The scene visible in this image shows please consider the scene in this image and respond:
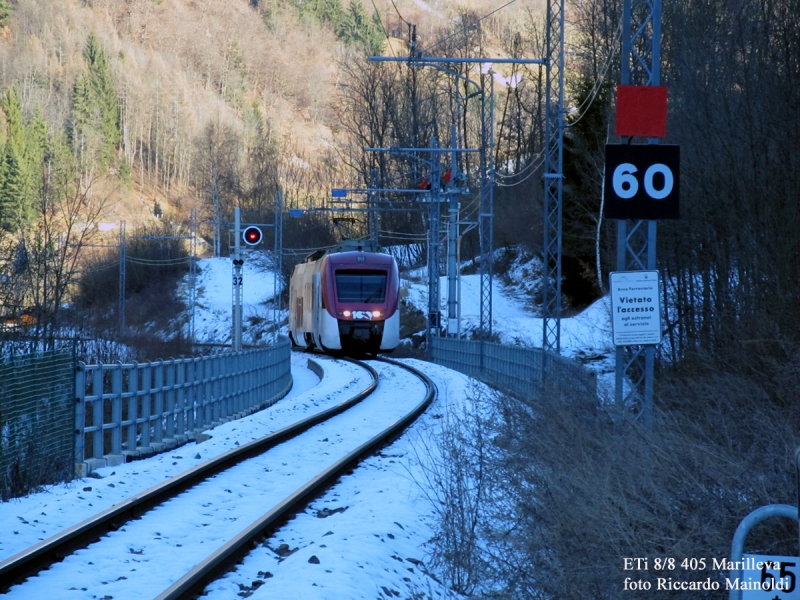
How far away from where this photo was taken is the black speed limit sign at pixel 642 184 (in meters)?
9.77

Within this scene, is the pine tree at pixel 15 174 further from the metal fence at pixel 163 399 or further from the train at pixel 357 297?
the metal fence at pixel 163 399

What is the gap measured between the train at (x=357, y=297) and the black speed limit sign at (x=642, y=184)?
984 inches

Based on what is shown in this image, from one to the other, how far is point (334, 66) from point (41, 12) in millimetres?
44361

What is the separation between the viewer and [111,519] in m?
8.77

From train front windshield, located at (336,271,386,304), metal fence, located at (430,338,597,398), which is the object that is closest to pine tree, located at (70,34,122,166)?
train front windshield, located at (336,271,386,304)

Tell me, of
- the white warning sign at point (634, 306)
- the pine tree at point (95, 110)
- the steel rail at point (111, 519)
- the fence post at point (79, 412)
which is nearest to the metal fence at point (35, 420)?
the fence post at point (79, 412)

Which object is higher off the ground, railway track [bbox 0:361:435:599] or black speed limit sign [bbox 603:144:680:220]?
black speed limit sign [bbox 603:144:680:220]

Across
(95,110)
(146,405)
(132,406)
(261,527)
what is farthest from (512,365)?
(95,110)

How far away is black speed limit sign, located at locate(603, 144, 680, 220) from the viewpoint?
32.1 ft

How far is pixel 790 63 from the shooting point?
18.3 m

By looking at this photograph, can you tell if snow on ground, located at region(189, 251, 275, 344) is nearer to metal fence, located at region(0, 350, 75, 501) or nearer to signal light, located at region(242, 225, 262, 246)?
signal light, located at region(242, 225, 262, 246)

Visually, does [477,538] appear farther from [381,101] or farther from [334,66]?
[334,66]

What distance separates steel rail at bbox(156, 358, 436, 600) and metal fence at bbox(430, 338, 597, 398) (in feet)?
8.11

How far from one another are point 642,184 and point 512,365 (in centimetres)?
1589
